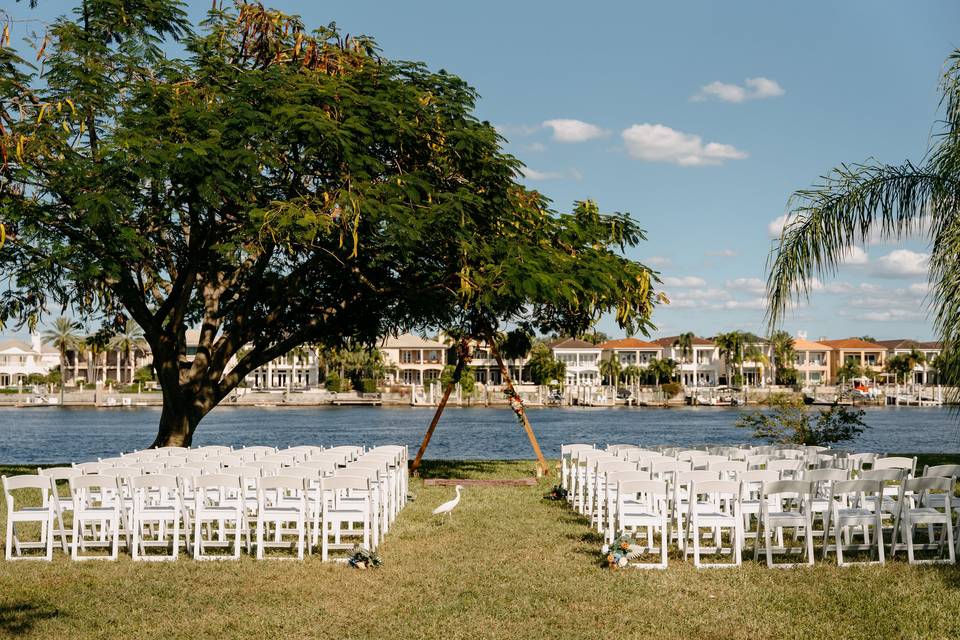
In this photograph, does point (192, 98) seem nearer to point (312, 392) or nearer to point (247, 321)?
point (247, 321)

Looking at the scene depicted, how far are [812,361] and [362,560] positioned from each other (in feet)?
514

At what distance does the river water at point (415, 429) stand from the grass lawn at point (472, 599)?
116ft

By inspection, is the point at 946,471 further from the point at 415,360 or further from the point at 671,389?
the point at 415,360

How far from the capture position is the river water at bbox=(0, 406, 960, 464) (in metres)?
59.3

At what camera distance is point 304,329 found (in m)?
24.5

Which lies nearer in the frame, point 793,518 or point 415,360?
point 793,518

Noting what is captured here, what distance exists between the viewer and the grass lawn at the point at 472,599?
331 inches

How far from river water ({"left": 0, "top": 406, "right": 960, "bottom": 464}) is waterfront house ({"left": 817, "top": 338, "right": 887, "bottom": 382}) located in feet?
143

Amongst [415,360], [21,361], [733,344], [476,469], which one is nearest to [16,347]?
[21,361]

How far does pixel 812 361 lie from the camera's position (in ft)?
520

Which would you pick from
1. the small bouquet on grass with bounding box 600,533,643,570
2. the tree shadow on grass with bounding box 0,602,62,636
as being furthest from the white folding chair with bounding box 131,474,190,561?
the small bouquet on grass with bounding box 600,533,643,570

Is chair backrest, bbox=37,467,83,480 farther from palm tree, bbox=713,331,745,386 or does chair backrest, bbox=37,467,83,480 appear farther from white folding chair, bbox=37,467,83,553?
palm tree, bbox=713,331,745,386

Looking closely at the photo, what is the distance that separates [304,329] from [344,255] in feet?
12.2

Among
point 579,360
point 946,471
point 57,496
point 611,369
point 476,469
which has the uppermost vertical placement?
point 579,360
